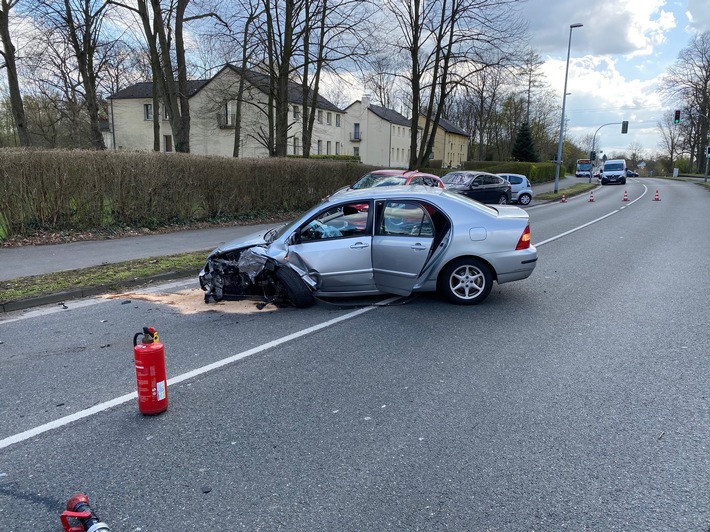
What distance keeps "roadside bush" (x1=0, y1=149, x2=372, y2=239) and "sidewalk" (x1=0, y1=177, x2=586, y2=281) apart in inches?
35.3

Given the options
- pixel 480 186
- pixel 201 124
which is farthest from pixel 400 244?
pixel 201 124

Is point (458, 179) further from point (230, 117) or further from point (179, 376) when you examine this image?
point (230, 117)

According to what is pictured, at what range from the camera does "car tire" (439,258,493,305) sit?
6.54 m

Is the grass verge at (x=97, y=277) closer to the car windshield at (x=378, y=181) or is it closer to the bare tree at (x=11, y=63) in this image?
the car windshield at (x=378, y=181)

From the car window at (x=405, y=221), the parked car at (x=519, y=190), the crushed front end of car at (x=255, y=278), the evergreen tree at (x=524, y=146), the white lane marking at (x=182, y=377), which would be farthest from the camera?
the evergreen tree at (x=524, y=146)

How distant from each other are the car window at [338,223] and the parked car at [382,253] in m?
0.01

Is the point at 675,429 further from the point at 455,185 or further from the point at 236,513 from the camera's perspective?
the point at 455,185

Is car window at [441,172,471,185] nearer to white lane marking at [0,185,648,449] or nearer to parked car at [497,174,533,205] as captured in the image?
parked car at [497,174,533,205]

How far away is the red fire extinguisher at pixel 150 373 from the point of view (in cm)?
357

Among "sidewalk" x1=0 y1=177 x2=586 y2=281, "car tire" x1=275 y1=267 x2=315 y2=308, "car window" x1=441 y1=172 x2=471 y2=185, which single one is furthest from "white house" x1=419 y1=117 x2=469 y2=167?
"car tire" x1=275 y1=267 x2=315 y2=308

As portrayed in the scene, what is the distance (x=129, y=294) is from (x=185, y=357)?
127 inches

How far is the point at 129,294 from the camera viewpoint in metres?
7.63

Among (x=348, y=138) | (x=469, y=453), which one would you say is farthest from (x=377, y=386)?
(x=348, y=138)

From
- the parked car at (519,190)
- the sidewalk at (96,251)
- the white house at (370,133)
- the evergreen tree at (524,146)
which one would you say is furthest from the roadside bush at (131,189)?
the white house at (370,133)
